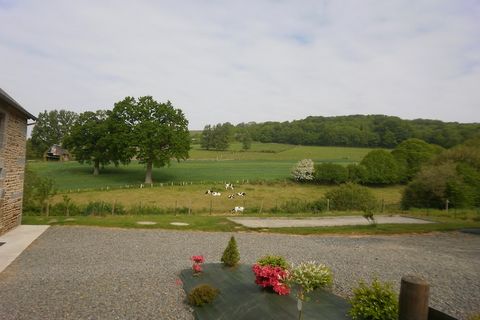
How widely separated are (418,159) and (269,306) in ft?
206

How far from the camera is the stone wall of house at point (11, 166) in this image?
55.7 ft

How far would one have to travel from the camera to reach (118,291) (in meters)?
9.67

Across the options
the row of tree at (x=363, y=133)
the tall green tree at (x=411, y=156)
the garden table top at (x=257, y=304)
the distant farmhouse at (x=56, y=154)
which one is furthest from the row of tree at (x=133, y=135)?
the row of tree at (x=363, y=133)

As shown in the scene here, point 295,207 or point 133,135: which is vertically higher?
point 133,135

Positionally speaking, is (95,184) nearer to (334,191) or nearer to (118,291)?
(334,191)

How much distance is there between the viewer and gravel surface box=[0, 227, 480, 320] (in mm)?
8695

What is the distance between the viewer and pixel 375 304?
696cm

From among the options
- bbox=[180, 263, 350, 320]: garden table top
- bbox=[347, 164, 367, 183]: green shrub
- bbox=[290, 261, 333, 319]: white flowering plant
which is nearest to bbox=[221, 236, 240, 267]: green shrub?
bbox=[180, 263, 350, 320]: garden table top

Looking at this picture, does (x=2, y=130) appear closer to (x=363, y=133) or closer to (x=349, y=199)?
(x=349, y=199)

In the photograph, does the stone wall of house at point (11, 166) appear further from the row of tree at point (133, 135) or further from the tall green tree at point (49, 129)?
the tall green tree at point (49, 129)

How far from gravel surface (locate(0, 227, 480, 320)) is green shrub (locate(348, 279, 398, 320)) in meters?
2.78

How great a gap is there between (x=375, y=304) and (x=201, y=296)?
3.92 meters

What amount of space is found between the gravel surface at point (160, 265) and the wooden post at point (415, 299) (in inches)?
136

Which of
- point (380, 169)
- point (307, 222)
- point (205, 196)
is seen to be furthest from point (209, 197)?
point (380, 169)
